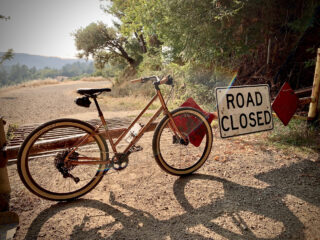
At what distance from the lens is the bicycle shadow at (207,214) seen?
1.81m

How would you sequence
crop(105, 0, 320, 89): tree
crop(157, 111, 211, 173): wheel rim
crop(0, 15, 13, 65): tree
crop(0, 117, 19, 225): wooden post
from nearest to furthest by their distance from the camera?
crop(0, 117, 19, 225): wooden post → crop(157, 111, 211, 173): wheel rim → crop(105, 0, 320, 89): tree → crop(0, 15, 13, 65): tree

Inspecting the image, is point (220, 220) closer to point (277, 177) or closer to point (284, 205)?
point (284, 205)

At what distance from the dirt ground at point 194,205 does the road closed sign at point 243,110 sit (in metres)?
0.59

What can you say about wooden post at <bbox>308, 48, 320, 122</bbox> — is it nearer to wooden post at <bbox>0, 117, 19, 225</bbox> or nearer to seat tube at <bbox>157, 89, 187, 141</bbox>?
seat tube at <bbox>157, 89, 187, 141</bbox>

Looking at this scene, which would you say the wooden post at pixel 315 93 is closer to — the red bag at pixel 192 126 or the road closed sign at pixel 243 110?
the road closed sign at pixel 243 110

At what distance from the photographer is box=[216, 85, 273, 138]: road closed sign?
2842mm

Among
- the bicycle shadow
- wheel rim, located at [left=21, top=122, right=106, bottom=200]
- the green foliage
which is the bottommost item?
the bicycle shadow

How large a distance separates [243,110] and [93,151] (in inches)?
90.9

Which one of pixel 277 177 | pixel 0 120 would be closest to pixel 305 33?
pixel 277 177

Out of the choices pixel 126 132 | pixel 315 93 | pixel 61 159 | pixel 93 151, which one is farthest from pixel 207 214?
pixel 315 93

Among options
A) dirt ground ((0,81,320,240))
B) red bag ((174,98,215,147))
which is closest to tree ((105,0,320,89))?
red bag ((174,98,215,147))

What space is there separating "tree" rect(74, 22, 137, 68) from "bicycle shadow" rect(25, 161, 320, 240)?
1797 centimetres

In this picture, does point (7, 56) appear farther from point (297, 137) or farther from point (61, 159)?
point (297, 137)

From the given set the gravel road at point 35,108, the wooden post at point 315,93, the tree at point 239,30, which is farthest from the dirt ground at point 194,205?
the gravel road at point 35,108
